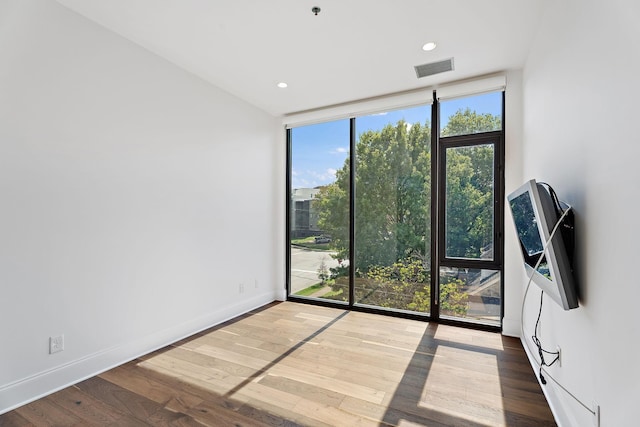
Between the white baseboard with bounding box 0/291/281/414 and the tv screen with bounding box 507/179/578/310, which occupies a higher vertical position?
the tv screen with bounding box 507/179/578/310

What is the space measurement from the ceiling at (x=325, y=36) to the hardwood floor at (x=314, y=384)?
2.72 m

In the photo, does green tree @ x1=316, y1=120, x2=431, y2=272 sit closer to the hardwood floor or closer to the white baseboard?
the hardwood floor

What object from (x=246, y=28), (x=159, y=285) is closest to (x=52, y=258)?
(x=159, y=285)

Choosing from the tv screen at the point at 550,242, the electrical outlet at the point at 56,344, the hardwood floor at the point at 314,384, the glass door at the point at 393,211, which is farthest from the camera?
the glass door at the point at 393,211

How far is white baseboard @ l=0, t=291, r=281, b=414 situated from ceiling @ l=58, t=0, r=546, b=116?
2613 mm

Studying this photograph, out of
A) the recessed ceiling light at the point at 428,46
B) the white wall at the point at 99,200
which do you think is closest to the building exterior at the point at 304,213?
the white wall at the point at 99,200

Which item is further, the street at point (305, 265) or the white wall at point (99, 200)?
the street at point (305, 265)

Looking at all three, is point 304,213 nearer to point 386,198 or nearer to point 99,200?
point 386,198

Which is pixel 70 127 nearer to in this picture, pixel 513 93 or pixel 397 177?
pixel 397 177

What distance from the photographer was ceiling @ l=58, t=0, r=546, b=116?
7.23ft

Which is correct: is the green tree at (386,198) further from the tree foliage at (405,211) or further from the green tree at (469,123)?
the green tree at (469,123)

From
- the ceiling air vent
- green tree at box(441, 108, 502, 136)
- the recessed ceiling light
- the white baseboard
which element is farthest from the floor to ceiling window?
the white baseboard

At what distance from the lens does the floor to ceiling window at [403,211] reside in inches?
132

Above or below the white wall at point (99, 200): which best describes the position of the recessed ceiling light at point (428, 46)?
above
